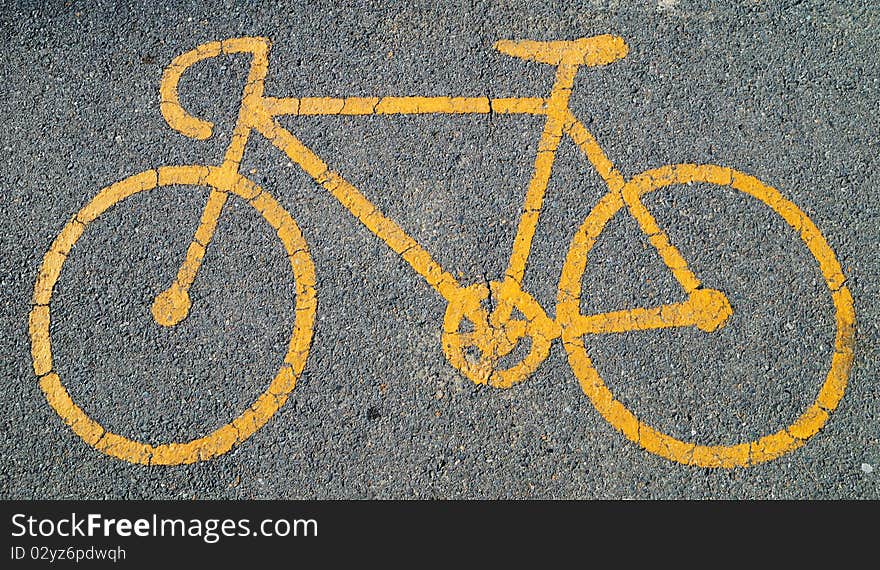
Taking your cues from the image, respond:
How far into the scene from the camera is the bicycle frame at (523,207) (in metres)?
3.29

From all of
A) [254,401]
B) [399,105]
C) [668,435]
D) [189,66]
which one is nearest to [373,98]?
[399,105]

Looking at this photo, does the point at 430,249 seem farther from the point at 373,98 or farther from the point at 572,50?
the point at 572,50

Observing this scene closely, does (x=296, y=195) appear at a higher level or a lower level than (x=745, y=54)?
lower

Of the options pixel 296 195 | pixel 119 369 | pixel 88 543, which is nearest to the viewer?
pixel 88 543

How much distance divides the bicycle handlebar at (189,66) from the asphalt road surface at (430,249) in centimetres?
5

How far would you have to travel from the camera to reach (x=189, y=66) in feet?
12.1

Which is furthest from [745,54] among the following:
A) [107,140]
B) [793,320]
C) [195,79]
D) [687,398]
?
[107,140]

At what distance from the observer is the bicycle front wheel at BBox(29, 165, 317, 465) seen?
10.4 feet

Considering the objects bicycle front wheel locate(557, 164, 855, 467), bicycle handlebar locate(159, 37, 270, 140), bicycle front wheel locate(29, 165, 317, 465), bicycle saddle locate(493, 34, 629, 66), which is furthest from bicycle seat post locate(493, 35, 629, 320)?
bicycle handlebar locate(159, 37, 270, 140)

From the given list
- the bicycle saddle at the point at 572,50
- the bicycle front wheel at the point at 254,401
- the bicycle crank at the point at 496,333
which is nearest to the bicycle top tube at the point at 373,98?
the bicycle saddle at the point at 572,50

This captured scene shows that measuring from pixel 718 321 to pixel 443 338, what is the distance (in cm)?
130

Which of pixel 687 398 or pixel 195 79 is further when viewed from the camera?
pixel 195 79

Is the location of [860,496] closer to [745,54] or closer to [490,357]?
[490,357]

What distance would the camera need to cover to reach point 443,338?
330 cm
